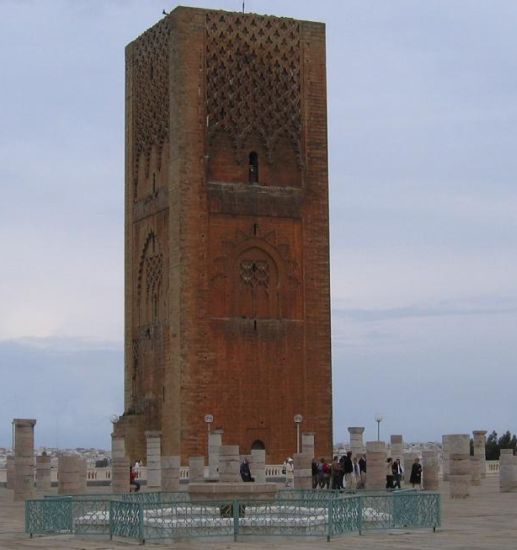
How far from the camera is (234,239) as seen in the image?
→ 43.5 m

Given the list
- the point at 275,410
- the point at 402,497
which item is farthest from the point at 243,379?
the point at 402,497

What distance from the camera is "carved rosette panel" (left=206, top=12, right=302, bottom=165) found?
43688 mm

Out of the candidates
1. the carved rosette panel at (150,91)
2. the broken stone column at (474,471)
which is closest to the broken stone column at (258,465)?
the broken stone column at (474,471)

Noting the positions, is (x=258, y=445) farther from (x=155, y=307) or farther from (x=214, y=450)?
(x=155, y=307)

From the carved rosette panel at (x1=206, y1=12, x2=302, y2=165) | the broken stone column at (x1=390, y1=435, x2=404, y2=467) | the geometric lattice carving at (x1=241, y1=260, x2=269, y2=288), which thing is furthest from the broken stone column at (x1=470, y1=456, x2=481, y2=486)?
the carved rosette panel at (x1=206, y1=12, x2=302, y2=165)

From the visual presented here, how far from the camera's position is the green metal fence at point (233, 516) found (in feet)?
59.5

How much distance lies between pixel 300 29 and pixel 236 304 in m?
8.70

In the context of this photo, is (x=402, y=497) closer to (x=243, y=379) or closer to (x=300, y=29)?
(x=243, y=379)

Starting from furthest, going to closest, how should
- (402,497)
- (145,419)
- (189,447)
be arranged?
(145,419)
(189,447)
(402,497)

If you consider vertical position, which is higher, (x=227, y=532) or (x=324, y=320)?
(x=324, y=320)

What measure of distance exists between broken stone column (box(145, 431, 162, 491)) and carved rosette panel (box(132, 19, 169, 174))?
9811 mm

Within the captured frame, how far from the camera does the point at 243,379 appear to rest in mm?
42781

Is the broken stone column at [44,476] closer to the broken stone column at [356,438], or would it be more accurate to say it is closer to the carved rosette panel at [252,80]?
the broken stone column at [356,438]

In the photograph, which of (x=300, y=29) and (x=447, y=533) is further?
(x=300, y=29)
